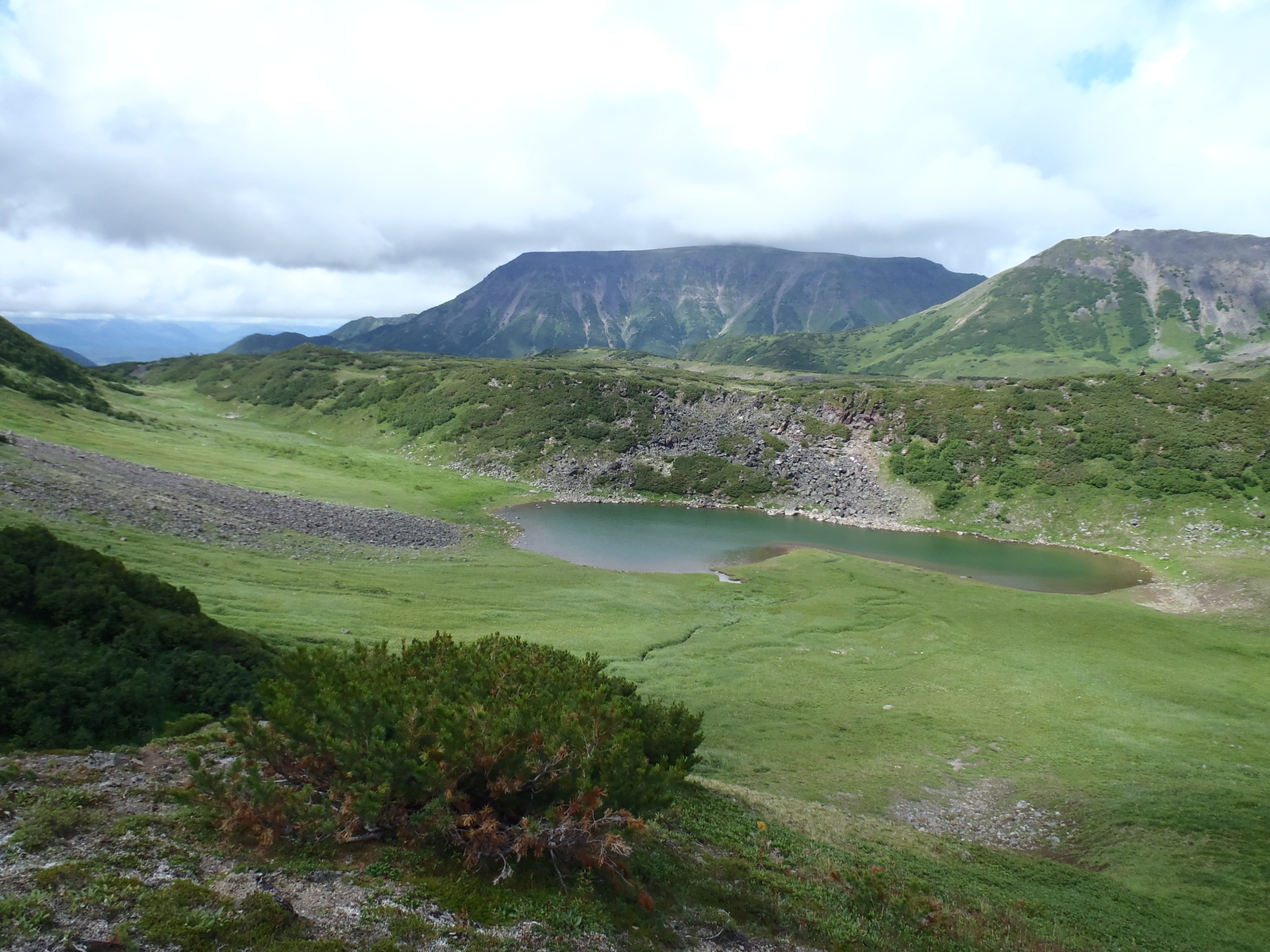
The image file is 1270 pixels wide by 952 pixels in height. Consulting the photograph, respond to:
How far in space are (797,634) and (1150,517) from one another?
65.6 metres

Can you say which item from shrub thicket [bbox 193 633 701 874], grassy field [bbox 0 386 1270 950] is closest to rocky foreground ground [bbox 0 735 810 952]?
shrub thicket [bbox 193 633 701 874]

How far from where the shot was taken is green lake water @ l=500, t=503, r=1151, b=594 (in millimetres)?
64562

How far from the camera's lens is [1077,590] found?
6094 cm

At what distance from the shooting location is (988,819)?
73.9 ft

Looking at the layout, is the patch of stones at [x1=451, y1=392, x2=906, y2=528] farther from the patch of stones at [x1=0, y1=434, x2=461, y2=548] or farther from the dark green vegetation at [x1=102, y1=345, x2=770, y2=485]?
the patch of stones at [x1=0, y1=434, x2=461, y2=548]

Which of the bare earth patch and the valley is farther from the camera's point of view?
the bare earth patch

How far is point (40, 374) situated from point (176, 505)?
72818 mm

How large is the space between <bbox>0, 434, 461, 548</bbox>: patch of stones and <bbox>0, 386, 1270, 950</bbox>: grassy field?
9.91 ft

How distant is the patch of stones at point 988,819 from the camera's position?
21.4 m

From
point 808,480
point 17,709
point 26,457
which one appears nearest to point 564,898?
point 17,709

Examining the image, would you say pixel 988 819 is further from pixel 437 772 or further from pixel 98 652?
pixel 98 652

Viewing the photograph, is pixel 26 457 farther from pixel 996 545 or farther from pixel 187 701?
pixel 996 545

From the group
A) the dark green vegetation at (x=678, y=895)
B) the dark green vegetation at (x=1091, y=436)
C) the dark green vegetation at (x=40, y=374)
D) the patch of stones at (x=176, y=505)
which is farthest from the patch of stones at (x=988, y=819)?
the dark green vegetation at (x=40, y=374)

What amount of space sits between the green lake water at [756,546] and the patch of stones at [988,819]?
1507 inches
